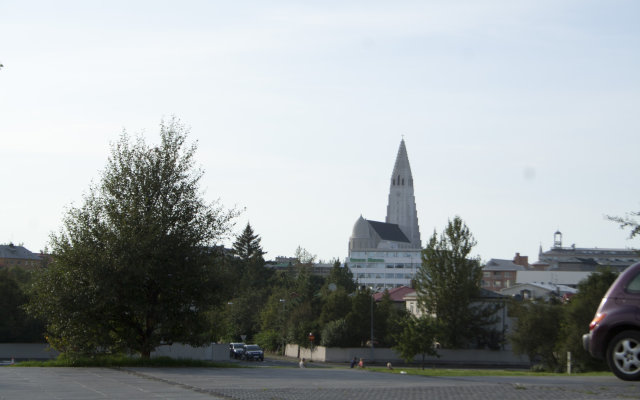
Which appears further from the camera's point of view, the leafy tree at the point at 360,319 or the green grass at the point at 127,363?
the leafy tree at the point at 360,319

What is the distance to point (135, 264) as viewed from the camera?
924 inches

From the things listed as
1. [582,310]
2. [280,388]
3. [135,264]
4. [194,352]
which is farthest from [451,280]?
[280,388]

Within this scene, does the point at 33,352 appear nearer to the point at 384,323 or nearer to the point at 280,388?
the point at 384,323

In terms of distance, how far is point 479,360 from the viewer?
72.2m

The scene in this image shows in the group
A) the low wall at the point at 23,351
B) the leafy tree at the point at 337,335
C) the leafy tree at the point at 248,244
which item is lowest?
the low wall at the point at 23,351

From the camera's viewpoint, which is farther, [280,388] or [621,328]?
[280,388]

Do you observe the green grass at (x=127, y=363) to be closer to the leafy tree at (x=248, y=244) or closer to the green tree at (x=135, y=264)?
the green tree at (x=135, y=264)

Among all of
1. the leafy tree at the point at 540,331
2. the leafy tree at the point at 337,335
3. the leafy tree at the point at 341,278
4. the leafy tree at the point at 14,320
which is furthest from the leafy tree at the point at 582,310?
the leafy tree at the point at 341,278

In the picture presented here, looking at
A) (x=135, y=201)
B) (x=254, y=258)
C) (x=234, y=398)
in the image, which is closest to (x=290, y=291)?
(x=254, y=258)

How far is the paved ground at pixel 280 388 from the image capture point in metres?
11.8

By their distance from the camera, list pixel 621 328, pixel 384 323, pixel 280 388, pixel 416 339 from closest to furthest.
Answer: pixel 621 328 → pixel 280 388 → pixel 416 339 → pixel 384 323

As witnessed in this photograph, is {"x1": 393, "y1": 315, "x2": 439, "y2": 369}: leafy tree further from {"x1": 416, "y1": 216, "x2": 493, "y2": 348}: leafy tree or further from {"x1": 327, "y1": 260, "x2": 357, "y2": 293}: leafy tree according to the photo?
{"x1": 327, "y1": 260, "x2": 357, "y2": 293}: leafy tree

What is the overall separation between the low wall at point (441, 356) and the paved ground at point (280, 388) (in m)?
56.4

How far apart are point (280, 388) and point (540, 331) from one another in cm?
4509
